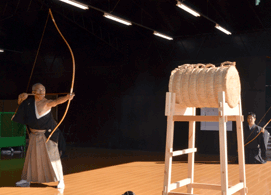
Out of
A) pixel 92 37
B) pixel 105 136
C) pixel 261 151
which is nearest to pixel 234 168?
pixel 261 151

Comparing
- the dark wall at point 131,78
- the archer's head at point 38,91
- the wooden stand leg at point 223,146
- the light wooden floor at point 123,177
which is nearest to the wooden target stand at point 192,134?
the wooden stand leg at point 223,146

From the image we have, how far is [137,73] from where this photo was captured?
38.4 ft

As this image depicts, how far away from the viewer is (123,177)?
5.99m

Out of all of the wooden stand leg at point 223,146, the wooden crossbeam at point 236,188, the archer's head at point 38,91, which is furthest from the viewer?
the archer's head at point 38,91

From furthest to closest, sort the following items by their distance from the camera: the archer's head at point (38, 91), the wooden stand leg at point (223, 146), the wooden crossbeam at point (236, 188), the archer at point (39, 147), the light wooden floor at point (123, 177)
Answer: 1. the archer's head at point (38, 91)
2. the archer at point (39, 147)
3. the light wooden floor at point (123, 177)
4. the wooden crossbeam at point (236, 188)
5. the wooden stand leg at point (223, 146)

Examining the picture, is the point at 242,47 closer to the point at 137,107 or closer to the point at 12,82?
the point at 137,107

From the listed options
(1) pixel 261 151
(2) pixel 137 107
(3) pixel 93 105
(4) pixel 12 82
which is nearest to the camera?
(1) pixel 261 151

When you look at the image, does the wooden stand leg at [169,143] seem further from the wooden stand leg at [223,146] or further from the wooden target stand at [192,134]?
the wooden stand leg at [223,146]

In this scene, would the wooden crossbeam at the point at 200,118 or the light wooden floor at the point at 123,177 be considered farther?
the light wooden floor at the point at 123,177

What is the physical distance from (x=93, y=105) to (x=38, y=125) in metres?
7.37

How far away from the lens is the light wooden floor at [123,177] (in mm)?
4805

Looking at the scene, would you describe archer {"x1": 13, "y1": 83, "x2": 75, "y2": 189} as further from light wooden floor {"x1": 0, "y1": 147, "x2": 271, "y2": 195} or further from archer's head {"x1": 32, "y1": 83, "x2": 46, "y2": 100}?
light wooden floor {"x1": 0, "y1": 147, "x2": 271, "y2": 195}

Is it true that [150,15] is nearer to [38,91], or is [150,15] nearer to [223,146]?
[38,91]

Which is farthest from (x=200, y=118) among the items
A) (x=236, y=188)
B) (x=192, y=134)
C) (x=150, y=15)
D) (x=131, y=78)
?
(x=131, y=78)
